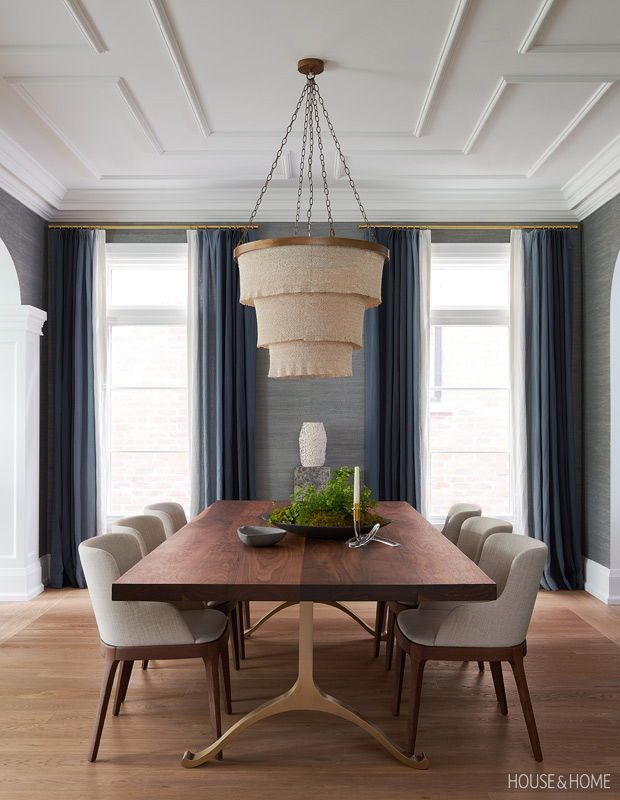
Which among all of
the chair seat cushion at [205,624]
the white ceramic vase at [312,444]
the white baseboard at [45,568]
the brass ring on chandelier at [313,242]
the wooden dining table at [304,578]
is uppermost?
the brass ring on chandelier at [313,242]

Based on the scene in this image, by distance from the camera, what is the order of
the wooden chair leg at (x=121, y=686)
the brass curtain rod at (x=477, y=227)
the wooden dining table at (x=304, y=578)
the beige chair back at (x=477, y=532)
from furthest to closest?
the brass curtain rod at (x=477, y=227)
the beige chair back at (x=477, y=532)
the wooden chair leg at (x=121, y=686)
the wooden dining table at (x=304, y=578)

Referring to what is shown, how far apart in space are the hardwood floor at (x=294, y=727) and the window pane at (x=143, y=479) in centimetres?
154

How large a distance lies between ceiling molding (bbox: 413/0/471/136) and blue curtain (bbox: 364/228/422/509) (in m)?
1.35

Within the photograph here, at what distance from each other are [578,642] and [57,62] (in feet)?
13.8

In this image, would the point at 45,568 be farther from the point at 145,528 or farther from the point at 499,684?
the point at 499,684

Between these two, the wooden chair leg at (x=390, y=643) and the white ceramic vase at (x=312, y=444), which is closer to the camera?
the wooden chair leg at (x=390, y=643)

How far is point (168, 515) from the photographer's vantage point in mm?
3947

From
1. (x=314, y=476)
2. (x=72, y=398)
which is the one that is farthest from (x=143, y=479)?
(x=314, y=476)

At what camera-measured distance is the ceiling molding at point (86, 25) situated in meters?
2.92

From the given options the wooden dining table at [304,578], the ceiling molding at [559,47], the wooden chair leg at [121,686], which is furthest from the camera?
the ceiling molding at [559,47]

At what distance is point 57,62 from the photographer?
3414 mm

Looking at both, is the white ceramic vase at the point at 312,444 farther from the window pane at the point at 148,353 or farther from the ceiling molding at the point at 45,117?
the ceiling molding at the point at 45,117

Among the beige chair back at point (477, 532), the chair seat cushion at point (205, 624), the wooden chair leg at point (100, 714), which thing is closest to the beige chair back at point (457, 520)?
the beige chair back at point (477, 532)

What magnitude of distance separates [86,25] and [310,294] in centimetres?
157
